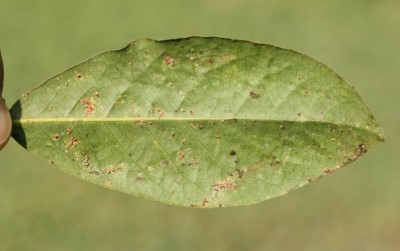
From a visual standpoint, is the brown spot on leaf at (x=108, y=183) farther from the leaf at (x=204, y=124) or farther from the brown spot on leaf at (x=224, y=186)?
the brown spot on leaf at (x=224, y=186)

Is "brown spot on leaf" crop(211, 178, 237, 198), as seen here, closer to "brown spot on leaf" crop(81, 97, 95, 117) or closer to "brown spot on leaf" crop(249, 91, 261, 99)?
"brown spot on leaf" crop(249, 91, 261, 99)

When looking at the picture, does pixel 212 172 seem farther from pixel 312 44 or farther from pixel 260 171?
pixel 312 44

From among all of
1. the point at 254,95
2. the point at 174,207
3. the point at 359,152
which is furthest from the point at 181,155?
the point at 174,207

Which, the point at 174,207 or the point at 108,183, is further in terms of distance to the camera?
the point at 174,207

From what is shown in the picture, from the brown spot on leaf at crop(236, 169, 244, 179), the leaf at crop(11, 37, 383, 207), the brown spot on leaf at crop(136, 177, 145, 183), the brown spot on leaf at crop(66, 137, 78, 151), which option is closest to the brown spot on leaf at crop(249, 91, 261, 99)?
the leaf at crop(11, 37, 383, 207)

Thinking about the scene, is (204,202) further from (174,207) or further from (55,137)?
(174,207)

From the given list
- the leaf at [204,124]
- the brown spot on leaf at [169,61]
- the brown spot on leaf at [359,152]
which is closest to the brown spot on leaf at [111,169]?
the leaf at [204,124]

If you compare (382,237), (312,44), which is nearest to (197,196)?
(382,237)
